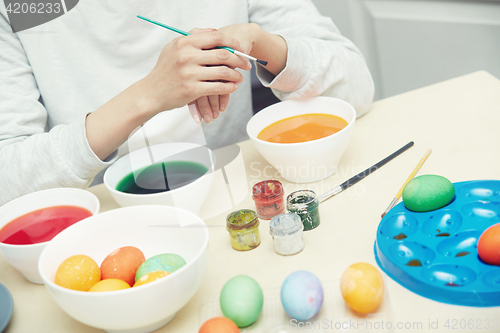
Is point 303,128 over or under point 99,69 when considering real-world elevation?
under

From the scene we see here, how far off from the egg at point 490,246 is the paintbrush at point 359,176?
29cm

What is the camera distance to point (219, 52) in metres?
0.79

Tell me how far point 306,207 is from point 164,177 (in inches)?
12.0

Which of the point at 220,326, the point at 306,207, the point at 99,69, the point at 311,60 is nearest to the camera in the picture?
the point at 220,326

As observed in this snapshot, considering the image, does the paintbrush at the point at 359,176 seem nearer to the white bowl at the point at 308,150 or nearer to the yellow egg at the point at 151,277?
the white bowl at the point at 308,150

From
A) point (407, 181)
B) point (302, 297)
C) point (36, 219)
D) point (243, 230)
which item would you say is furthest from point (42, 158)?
point (407, 181)

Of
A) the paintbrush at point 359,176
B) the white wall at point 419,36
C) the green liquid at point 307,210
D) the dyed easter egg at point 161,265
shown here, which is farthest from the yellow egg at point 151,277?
the white wall at point 419,36

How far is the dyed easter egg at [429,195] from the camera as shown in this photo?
0.64m

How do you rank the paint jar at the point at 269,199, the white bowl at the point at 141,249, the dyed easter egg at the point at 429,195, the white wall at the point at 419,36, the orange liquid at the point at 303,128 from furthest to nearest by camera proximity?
the white wall at the point at 419,36
the orange liquid at the point at 303,128
the paint jar at the point at 269,199
the dyed easter egg at the point at 429,195
the white bowl at the point at 141,249

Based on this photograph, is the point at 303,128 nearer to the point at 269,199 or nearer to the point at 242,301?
the point at 269,199

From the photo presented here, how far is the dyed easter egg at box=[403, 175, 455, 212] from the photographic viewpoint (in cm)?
64

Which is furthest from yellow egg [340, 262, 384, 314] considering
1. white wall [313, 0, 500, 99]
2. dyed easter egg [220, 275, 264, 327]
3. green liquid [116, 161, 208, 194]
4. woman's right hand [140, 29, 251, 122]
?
white wall [313, 0, 500, 99]

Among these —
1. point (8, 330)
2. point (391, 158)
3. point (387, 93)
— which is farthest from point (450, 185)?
point (387, 93)

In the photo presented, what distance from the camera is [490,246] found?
52 centimetres
